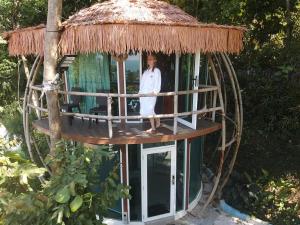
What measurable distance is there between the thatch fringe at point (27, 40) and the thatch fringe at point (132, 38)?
1.04 metres

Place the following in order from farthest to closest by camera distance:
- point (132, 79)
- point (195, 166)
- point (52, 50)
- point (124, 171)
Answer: point (195, 166)
point (124, 171)
point (132, 79)
point (52, 50)

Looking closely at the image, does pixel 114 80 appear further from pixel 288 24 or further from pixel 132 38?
pixel 288 24

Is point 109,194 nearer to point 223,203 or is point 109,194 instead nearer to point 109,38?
point 109,38

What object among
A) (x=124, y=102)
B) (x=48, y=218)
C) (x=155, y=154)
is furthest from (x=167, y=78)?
(x=48, y=218)

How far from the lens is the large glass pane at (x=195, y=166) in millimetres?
10812

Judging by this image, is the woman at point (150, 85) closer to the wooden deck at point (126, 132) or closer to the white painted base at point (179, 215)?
the wooden deck at point (126, 132)

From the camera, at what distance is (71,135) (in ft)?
29.0

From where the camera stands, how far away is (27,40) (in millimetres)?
8961

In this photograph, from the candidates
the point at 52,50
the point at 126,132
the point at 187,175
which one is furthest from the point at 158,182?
the point at 52,50

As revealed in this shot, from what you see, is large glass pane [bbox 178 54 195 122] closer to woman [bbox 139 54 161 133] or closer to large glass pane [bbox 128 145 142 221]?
woman [bbox 139 54 161 133]

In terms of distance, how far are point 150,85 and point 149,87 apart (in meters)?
0.05

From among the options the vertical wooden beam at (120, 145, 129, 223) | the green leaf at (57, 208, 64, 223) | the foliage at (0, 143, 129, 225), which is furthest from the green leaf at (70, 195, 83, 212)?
the vertical wooden beam at (120, 145, 129, 223)

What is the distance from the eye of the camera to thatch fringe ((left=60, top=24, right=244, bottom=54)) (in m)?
7.59

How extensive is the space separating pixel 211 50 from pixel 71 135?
3907 millimetres
